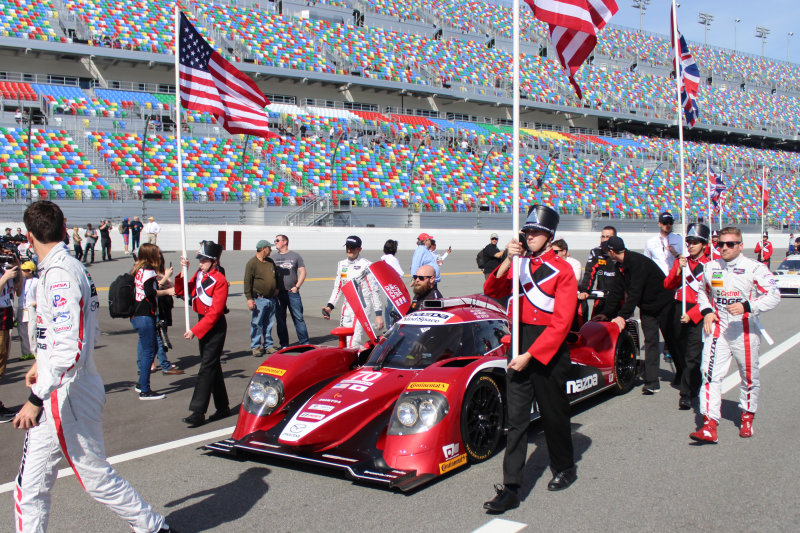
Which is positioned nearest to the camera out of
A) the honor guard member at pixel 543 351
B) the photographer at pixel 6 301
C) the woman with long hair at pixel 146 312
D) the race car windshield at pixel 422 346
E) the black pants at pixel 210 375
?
the honor guard member at pixel 543 351

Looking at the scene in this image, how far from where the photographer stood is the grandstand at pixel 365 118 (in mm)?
30109

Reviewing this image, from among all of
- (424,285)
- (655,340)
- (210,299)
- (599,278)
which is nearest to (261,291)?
(424,285)

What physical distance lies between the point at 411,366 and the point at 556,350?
160 centimetres

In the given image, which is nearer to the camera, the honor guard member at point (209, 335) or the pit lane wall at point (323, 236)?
the honor guard member at point (209, 335)

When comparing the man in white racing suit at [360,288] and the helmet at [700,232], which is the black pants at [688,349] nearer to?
the helmet at [700,232]

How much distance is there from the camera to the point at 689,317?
277 inches

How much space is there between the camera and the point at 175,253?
2516 cm

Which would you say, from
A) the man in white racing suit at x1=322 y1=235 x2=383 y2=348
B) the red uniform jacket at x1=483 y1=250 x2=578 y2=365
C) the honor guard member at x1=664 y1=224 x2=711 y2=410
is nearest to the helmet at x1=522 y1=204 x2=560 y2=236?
the red uniform jacket at x1=483 y1=250 x2=578 y2=365

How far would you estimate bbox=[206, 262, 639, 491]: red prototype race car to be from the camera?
4.68 metres

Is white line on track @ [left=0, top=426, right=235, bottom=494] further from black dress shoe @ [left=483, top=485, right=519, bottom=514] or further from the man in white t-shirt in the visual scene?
the man in white t-shirt

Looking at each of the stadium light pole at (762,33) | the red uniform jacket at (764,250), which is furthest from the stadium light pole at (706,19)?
the red uniform jacket at (764,250)

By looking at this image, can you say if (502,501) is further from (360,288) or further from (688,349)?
(360,288)

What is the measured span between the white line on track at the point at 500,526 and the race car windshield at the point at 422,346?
1848 millimetres

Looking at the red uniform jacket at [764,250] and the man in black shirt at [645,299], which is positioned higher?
the man in black shirt at [645,299]
